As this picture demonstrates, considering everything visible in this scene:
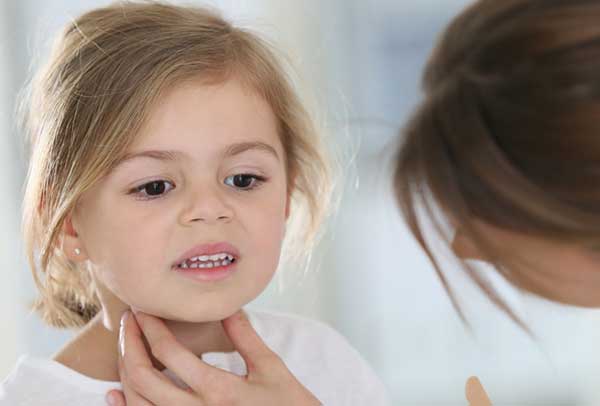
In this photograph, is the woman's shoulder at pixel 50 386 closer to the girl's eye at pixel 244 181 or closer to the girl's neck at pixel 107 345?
the girl's neck at pixel 107 345

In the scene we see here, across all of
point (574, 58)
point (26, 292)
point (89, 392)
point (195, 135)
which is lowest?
point (26, 292)

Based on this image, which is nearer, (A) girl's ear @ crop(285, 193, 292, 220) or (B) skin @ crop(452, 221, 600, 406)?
(B) skin @ crop(452, 221, 600, 406)

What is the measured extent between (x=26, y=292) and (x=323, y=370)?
159cm

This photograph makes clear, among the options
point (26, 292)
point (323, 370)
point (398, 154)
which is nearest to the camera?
point (398, 154)

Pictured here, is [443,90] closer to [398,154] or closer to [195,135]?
[398,154]

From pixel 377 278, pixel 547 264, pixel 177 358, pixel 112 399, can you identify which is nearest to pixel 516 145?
pixel 547 264

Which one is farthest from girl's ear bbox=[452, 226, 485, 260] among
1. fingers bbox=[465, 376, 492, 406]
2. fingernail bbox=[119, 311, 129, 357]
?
fingernail bbox=[119, 311, 129, 357]

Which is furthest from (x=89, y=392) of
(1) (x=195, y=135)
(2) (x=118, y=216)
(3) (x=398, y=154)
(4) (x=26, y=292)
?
(4) (x=26, y=292)

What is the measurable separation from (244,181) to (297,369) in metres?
0.32

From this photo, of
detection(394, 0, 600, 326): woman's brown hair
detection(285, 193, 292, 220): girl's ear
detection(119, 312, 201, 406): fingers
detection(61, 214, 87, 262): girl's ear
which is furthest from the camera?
detection(285, 193, 292, 220): girl's ear

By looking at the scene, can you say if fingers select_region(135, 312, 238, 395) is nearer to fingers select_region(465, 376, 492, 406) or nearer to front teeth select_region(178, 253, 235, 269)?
front teeth select_region(178, 253, 235, 269)

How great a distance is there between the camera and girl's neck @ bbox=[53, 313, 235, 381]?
4.14 ft

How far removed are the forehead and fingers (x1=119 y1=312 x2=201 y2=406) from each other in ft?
0.83

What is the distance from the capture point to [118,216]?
1208mm
